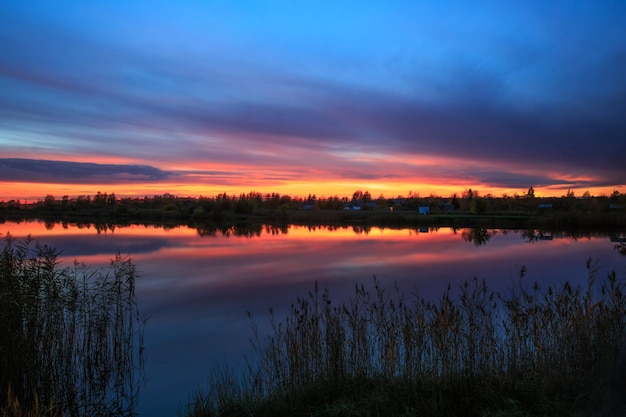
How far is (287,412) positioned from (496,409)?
2761mm

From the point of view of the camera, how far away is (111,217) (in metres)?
78.6

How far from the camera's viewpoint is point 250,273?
2161 centimetres

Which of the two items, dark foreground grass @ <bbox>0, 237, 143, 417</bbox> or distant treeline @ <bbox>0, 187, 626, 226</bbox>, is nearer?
dark foreground grass @ <bbox>0, 237, 143, 417</bbox>

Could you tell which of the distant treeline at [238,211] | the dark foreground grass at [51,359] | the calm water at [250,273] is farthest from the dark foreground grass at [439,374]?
the distant treeline at [238,211]

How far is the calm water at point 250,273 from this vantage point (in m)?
9.46

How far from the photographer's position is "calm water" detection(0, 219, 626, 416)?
9461 mm

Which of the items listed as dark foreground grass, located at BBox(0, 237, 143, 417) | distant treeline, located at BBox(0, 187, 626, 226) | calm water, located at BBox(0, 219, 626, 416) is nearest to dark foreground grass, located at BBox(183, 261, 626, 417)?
calm water, located at BBox(0, 219, 626, 416)

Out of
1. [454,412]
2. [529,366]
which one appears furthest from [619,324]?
[454,412]

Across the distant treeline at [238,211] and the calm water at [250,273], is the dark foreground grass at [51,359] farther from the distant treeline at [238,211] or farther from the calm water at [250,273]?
the distant treeline at [238,211]

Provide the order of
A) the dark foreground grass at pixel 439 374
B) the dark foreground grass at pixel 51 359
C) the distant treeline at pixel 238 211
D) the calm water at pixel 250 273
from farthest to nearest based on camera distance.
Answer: the distant treeline at pixel 238 211 < the calm water at pixel 250 273 < the dark foreground grass at pixel 51 359 < the dark foreground grass at pixel 439 374

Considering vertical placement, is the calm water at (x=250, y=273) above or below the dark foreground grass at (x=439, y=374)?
below

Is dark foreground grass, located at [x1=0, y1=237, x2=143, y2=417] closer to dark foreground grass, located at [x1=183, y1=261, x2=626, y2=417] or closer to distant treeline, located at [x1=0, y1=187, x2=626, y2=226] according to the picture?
dark foreground grass, located at [x1=183, y1=261, x2=626, y2=417]

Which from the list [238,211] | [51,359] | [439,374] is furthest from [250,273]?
[238,211]

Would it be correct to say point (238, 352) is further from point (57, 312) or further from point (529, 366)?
point (529, 366)
